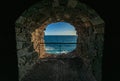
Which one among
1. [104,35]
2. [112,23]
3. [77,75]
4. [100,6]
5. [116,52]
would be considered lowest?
[77,75]

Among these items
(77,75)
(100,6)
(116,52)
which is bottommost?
(77,75)

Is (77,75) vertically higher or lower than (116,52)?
lower

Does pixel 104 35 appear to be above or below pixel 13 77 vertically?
above

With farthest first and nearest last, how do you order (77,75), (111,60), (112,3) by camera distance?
(77,75), (111,60), (112,3)

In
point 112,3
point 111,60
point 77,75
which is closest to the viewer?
point 112,3

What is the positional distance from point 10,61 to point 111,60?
218 centimetres

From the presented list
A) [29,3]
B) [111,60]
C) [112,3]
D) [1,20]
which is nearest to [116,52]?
[111,60]

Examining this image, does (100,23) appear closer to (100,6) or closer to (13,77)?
(100,6)

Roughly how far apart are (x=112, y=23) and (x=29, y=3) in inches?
68.8

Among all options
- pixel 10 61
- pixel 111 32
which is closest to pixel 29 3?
pixel 10 61

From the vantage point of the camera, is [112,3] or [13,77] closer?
[112,3]

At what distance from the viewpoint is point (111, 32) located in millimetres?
3482

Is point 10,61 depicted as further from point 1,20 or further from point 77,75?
point 77,75

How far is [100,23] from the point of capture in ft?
11.7
